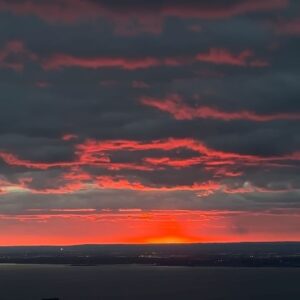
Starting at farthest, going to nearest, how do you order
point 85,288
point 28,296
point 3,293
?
point 85,288, point 3,293, point 28,296

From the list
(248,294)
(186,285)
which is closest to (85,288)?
(186,285)

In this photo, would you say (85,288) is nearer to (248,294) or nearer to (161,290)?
(161,290)

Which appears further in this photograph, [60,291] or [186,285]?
[186,285]

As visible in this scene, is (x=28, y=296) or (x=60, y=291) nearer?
(x=28, y=296)

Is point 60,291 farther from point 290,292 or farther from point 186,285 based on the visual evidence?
point 290,292

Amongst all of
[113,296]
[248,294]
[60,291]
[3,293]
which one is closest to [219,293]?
[248,294]

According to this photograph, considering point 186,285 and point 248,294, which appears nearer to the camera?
point 248,294

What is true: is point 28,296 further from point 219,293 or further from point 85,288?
point 219,293

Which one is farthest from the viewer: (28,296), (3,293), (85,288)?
(85,288)
